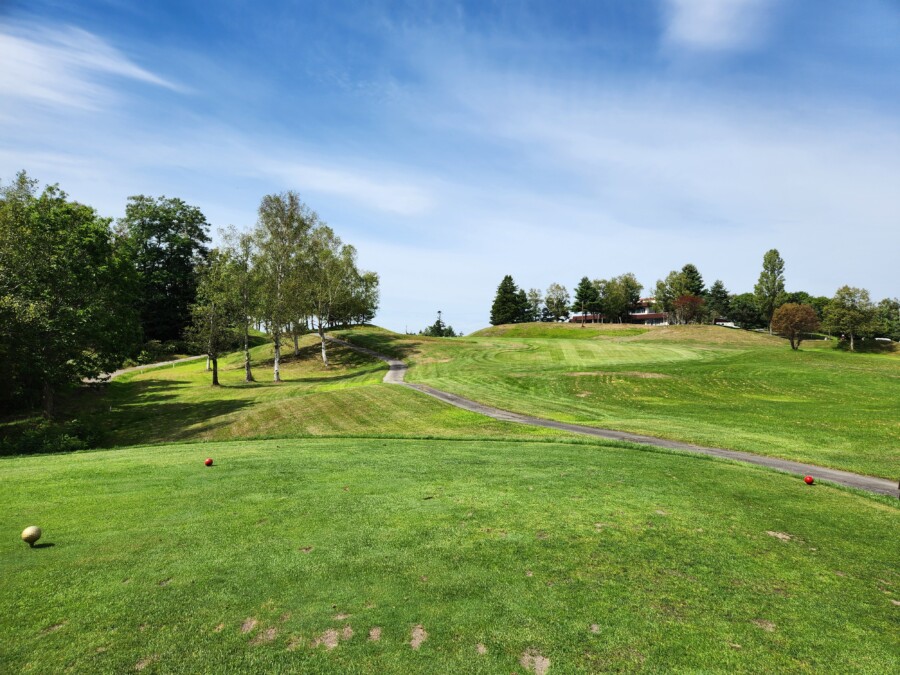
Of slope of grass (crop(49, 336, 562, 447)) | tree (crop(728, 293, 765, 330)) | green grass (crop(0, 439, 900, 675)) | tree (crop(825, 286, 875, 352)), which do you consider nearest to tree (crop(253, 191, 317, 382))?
slope of grass (crop(49, 336, 562, 447))

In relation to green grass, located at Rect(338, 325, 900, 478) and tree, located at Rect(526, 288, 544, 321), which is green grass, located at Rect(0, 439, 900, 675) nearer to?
green grass, located at Rect(338, 325, 900, 478)

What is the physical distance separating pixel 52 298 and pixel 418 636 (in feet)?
115

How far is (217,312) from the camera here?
48781 mm

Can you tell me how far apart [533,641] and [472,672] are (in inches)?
37.3

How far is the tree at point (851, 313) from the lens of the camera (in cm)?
7606

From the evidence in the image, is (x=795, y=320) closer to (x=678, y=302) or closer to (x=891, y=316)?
(x=678, y=302)

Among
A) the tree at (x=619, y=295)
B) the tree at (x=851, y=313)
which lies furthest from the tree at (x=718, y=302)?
the tree at (x=851, y=313)

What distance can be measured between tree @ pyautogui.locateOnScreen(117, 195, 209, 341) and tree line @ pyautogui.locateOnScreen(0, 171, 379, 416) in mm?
178

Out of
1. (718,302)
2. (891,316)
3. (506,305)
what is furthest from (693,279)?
(891,316)

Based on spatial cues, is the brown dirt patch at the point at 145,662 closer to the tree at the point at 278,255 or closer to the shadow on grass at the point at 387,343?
the tree at the point at 278,255

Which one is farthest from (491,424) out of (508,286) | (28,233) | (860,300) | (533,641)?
(508,286)

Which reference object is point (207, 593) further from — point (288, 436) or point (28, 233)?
point (28, 233)

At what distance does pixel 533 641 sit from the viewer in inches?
216

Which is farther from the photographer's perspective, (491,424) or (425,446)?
(491,424)
